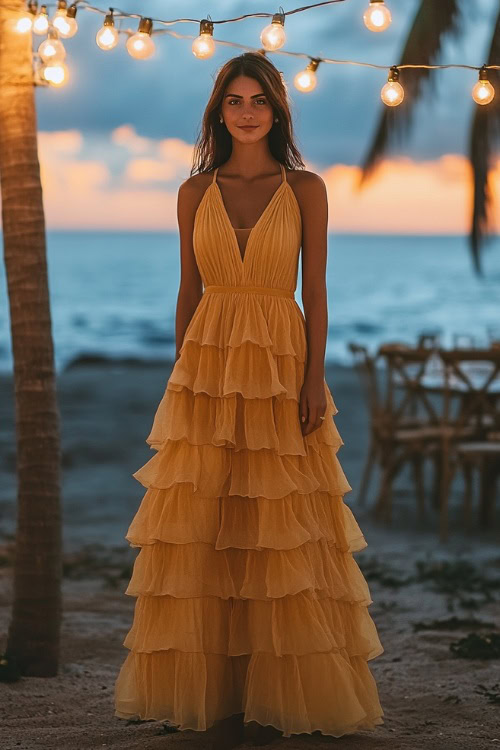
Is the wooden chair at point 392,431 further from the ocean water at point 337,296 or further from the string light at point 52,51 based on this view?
the ocean water at point 337,296

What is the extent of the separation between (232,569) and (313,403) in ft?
1.66

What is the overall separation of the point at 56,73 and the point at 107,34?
0.23 metres

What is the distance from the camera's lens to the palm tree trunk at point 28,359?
3.68 metres

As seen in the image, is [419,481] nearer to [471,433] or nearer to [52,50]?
[471,433]

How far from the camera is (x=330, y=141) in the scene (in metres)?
7.21

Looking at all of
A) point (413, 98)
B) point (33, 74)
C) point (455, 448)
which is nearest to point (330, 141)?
point (413, 98)

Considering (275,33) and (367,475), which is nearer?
(275,33)

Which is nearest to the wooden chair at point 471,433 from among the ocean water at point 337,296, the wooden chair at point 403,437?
the wooden chair at point 403,437

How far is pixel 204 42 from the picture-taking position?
11.8ft

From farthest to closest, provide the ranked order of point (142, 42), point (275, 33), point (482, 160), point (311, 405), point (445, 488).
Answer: point (445, 488) → point (482, 160) → point (142, 42) → point (275, 33) → point (311, 405)

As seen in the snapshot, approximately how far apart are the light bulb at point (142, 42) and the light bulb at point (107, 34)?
0.06 m

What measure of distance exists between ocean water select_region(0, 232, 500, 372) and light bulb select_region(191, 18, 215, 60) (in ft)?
45.1

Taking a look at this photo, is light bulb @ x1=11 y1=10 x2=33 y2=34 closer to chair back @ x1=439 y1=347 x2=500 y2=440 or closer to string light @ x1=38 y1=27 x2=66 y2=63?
string light @ x1=38 y1=27 x2=66 y2=63

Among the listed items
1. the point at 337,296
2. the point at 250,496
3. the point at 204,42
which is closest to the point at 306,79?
the point at 204,42
